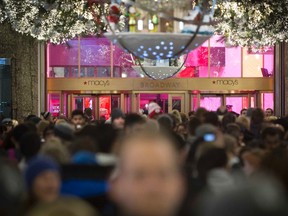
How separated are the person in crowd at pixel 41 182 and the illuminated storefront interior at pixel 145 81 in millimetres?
25433

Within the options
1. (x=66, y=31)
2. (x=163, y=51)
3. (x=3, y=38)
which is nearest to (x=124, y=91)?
(x=3, y=38)

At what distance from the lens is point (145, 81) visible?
30547mm

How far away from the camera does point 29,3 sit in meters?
16.8

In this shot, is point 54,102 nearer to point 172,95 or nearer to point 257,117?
point 172,95

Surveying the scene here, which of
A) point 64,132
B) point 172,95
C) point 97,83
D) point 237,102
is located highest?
point 97,83

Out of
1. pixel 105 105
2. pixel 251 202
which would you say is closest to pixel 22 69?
pixel 105 105

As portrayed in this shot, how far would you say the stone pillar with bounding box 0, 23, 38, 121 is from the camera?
72.9 ft

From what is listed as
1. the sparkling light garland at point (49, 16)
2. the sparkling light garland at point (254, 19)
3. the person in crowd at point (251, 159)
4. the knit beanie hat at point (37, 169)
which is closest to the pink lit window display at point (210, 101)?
the sparkling light garland at point (254, 19)

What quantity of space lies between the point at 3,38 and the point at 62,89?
27.6 ft

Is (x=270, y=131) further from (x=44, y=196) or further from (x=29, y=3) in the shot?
(x=29, y=3)

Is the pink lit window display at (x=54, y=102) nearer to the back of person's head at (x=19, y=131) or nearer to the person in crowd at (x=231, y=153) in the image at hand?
the back of person's head at (x=19, y=131)

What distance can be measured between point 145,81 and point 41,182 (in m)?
25.9

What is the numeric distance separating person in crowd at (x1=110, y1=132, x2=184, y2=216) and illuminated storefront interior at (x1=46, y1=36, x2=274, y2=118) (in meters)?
27.7

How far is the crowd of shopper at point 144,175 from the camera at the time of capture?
248 centimetres
